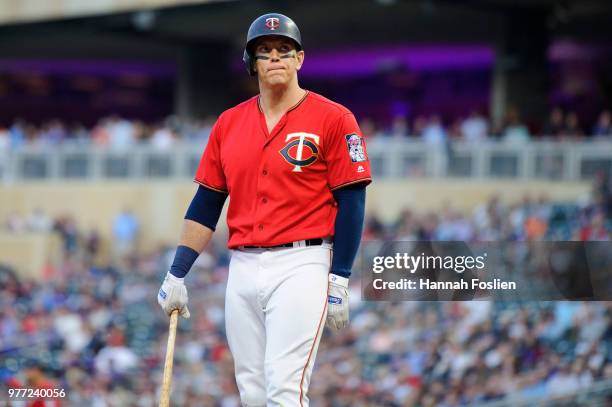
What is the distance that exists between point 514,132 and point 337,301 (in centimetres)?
1446

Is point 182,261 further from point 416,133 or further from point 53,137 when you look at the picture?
point 53,137

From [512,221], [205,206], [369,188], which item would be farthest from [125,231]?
[205,206]

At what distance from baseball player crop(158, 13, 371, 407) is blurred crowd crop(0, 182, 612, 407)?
97.6 inches

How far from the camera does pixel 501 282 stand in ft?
20.4

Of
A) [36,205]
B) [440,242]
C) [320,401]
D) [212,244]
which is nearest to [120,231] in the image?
[36,205]

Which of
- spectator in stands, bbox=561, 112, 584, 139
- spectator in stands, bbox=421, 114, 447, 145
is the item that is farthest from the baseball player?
spectator in stands, bbox=421, 114, 447, 145

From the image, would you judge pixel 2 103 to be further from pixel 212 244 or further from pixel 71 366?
pixel 71 366

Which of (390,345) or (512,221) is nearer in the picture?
(390,345)

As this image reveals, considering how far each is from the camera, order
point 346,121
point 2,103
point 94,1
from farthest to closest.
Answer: point 2,103 < point 94,1 < point 346,121

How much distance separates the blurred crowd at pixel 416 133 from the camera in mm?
18766

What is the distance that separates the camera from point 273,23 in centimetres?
517

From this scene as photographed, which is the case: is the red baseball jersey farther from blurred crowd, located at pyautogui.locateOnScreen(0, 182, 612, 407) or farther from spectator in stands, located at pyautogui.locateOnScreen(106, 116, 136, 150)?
spectator in stands, located at pyautogui.locateOnScreen(106, 116, 136, 150)

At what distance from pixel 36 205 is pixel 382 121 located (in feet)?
35.5

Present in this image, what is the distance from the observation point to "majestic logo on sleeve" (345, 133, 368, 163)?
5.13 meters
